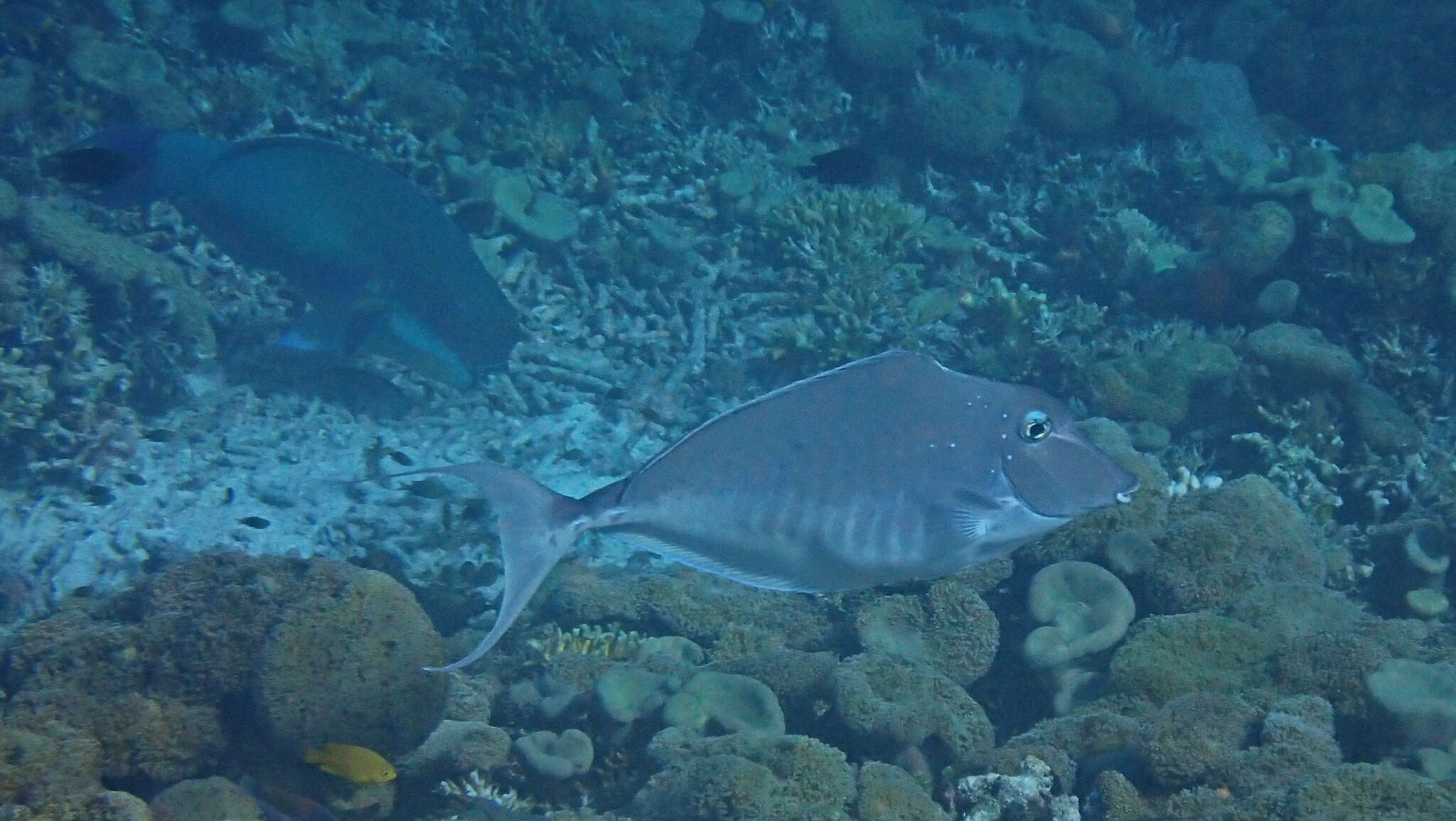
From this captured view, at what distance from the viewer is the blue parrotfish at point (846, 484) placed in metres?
2.52

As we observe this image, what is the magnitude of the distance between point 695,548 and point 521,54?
880cm

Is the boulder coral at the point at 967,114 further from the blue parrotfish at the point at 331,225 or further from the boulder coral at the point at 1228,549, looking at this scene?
the boulder coral at the point at 1228,549

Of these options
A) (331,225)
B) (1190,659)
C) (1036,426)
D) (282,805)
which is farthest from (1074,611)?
(331,225)

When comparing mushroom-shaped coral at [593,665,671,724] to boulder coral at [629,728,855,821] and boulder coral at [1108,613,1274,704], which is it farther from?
boulder coral at [1108,613,1274,704]

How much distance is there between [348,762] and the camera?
3.01 m

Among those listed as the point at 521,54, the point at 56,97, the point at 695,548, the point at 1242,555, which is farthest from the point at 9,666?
the point at 521,54

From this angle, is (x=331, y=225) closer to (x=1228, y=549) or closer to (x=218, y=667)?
(x=218, y=667)

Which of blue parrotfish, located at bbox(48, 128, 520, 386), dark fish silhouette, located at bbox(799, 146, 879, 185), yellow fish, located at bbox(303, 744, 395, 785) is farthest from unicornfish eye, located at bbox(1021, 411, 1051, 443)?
dark fish silhouette, located at bbox(799, 146, 879, 185)

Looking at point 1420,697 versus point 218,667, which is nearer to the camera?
point 1420,697

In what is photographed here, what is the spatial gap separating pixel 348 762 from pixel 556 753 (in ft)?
2.52

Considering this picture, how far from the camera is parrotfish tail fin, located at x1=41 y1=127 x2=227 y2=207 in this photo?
224 inches

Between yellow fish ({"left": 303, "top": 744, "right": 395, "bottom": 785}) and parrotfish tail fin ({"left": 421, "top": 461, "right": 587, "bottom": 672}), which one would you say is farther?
yellow fish ({"left": 303, "top": 744, "right": 395, "bottom": 785})

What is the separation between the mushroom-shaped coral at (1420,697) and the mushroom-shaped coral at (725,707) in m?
2.02

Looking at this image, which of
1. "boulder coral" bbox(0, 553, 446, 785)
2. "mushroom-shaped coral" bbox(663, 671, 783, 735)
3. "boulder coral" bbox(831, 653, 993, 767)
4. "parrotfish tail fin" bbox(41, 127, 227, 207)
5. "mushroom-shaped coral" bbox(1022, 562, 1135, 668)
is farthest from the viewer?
"parrotfish tail fin" bbox(41, 127, 227, 207)
